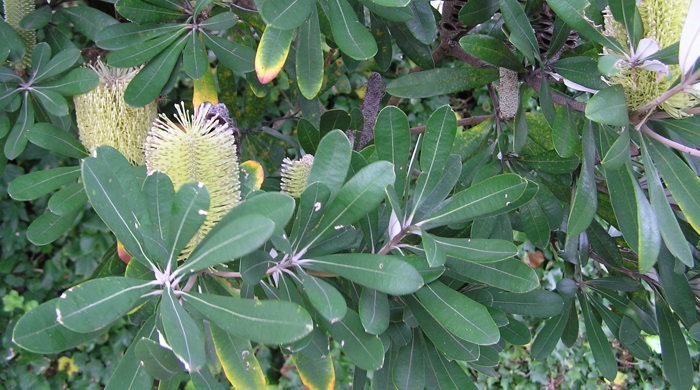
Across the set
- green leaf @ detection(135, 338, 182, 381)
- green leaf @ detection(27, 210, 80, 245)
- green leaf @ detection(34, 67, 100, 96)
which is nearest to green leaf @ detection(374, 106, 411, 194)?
green leaf @ detection(135, 338, 182, 381)

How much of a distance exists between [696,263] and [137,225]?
35.3 inches

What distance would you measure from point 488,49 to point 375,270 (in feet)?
1.32

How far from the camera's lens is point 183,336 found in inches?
19.6

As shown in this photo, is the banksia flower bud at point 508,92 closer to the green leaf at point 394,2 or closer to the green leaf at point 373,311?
the green leaf at point 394,2

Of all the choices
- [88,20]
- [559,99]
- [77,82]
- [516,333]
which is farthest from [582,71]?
[88,20]

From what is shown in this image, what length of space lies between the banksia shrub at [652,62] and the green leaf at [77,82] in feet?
2.29

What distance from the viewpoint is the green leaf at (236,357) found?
60cm

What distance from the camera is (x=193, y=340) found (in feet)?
1.64

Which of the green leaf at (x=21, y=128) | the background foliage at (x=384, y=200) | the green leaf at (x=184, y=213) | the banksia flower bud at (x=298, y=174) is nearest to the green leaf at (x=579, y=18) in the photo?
the background foliage at (x=384, y=200)

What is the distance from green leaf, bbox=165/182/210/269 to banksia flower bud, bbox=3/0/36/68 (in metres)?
0.59

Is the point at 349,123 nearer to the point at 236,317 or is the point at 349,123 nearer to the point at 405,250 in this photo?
the point at 405,250

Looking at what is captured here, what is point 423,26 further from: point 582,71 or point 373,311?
point 373,311

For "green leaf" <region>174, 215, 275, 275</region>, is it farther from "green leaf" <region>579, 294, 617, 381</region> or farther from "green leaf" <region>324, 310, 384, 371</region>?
"green leaf" <region>579, 294, 617, 381</region>

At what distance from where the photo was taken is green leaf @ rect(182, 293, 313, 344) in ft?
1.56
